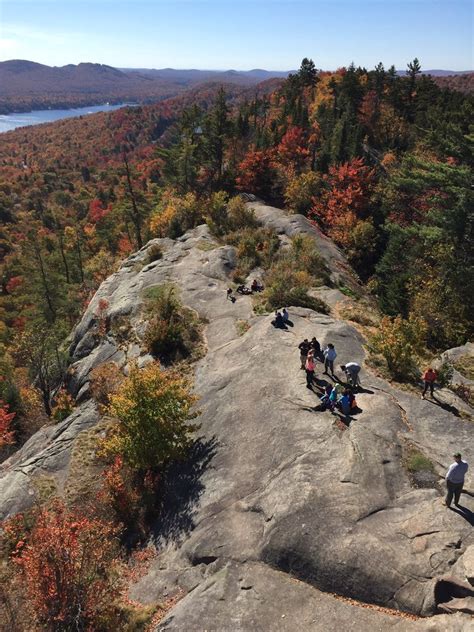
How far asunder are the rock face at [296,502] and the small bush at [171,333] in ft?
7.18

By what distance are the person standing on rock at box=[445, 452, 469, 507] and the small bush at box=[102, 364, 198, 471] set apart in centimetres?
987

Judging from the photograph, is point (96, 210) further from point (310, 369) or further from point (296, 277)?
point (310, 369)

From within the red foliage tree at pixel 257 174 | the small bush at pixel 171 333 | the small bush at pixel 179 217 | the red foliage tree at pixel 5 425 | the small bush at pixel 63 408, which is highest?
the red foliage tree at pixel 257 174

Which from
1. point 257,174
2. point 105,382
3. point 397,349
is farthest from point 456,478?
point 257,174

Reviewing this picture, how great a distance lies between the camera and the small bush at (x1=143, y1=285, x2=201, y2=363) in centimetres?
2608

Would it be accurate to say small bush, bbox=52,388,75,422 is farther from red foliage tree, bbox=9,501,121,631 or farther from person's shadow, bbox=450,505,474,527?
person's shadow, bbox=450,505,474,527

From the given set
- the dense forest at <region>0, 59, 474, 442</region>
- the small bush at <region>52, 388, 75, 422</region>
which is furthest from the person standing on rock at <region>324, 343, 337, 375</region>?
the small bush at <region>52, 388, 75, 422</region>

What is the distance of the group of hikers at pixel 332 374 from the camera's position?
16953mm

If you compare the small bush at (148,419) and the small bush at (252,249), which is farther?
the small bush at (252,249)

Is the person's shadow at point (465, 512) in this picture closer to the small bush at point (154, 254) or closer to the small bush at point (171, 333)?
the small bush at point (171, 333)

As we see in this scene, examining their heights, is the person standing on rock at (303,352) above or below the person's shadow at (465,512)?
above

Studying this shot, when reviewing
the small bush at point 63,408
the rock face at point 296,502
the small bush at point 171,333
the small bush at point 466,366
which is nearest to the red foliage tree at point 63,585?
the rock face at point 296,502

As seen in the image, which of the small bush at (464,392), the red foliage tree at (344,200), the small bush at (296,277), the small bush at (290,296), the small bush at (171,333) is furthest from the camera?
the red foliage tree at (344,200)

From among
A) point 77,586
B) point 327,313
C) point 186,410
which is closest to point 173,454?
point 186,410
